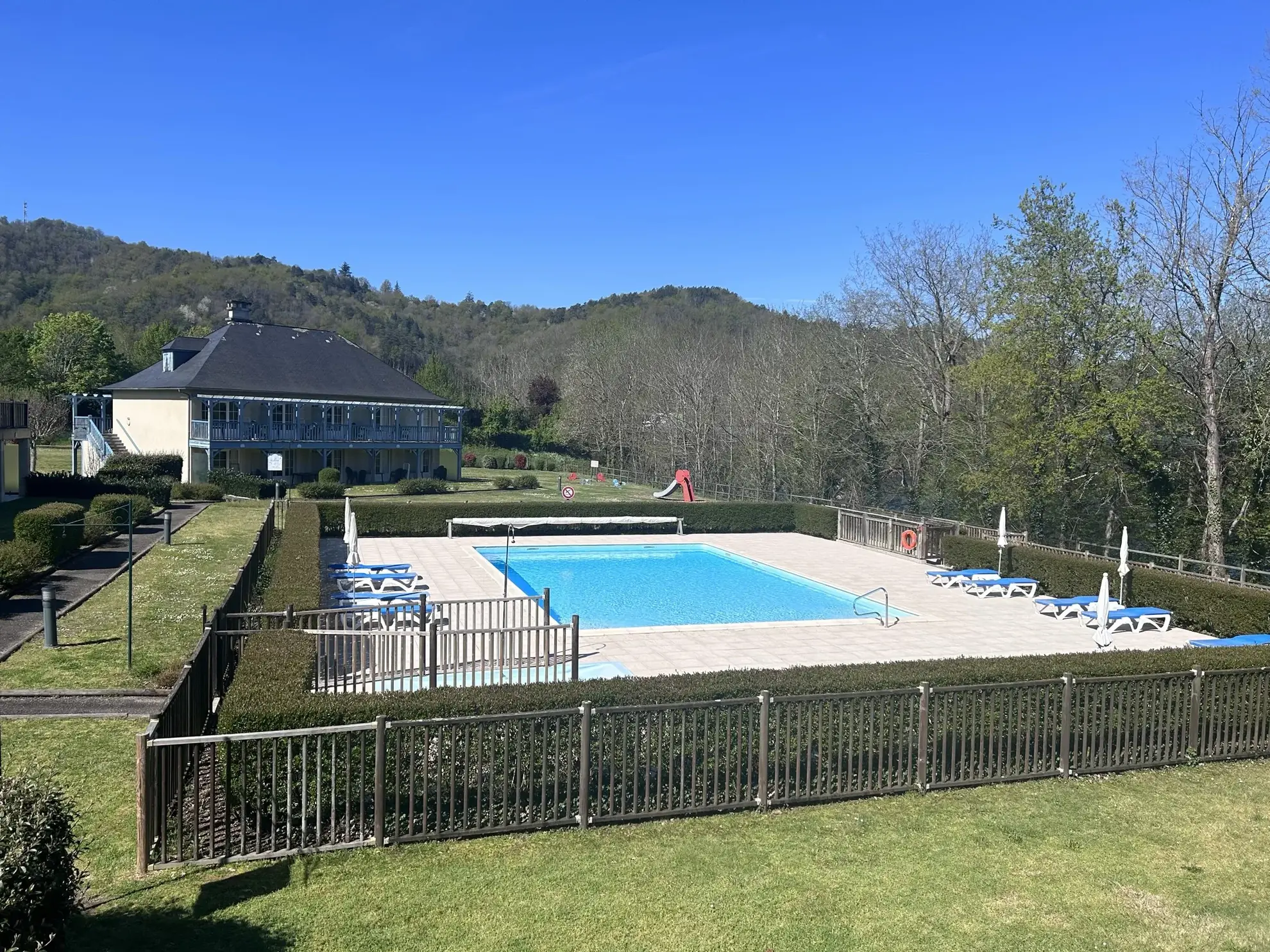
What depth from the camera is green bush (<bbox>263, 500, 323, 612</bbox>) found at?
458 inches

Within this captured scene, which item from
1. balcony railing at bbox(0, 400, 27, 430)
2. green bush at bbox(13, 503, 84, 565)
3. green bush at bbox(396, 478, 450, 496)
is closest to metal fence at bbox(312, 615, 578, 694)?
green bush at bbox(13, 503, 84, 565)

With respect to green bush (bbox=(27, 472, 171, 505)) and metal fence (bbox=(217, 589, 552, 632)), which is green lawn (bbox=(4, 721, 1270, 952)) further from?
green bush (bbox=(27, 472, 171, 505))

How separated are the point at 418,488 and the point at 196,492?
A: 8416 mm

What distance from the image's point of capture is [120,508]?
70.0ft

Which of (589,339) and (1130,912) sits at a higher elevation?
(589,339)

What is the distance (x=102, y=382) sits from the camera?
59094mm

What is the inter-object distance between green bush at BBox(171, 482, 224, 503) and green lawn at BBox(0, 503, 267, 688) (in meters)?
11.0

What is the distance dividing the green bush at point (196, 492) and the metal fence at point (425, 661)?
2325 cm

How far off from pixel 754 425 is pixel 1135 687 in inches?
1397

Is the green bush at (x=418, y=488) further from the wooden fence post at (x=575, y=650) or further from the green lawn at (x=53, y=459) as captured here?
the wooden fence post at (x=575, y=650)

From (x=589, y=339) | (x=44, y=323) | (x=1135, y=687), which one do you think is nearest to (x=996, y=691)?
(x=1135, y=687)

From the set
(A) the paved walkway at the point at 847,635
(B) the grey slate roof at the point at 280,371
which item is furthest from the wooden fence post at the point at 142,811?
(B) the grey slate roof at the point at 280,371

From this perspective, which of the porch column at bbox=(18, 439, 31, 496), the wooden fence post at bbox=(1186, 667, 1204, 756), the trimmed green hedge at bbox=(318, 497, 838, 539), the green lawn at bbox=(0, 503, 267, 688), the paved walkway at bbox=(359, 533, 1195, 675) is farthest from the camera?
the porch column at bbox=(18, 439, 31, 496)

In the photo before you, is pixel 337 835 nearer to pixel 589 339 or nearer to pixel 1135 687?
pixel 1135 687
